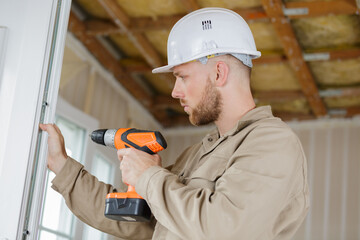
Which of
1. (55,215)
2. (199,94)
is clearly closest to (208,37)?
(199,94)

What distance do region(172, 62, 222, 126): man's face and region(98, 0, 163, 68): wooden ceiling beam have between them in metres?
2.68

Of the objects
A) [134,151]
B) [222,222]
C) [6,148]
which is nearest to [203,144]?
[134,151]

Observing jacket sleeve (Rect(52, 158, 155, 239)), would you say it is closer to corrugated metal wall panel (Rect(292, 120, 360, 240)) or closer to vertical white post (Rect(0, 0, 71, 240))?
vertical white post (Rect(0, 0, 71, 240))

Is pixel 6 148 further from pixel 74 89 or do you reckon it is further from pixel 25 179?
pixel 74 89

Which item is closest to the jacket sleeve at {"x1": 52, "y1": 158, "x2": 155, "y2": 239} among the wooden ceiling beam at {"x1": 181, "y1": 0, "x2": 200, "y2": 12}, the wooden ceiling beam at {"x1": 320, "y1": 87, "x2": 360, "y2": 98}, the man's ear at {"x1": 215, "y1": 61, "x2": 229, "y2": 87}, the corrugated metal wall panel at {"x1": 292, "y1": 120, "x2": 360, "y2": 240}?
the man's ear at {"x1": 215, "y1": 61, "x2": 229, "y2": 87}

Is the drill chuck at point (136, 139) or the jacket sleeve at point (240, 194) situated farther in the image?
the drill chuck at point (136, 139)

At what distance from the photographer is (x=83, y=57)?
17.2 feet

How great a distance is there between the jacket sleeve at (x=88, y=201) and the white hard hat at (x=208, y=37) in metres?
0.57

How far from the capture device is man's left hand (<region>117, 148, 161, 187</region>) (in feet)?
5.88

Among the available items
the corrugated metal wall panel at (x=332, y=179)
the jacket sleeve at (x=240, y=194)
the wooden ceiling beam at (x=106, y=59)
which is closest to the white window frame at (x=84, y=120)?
the wooden ceiling beam at (x=106, y=59)

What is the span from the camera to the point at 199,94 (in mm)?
2033

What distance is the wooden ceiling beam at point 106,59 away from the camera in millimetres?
4914

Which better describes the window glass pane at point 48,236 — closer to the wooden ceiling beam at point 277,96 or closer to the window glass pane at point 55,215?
the window glass pane at point 55,215

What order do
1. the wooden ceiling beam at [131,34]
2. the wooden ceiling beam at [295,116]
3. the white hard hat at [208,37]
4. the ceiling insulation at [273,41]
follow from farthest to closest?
the wooden ceiling beam at [295,116]
the wooden ceiling beam at [131,34]
the ceiling insulation at [273,41]
the white hard hat at [208,37]
